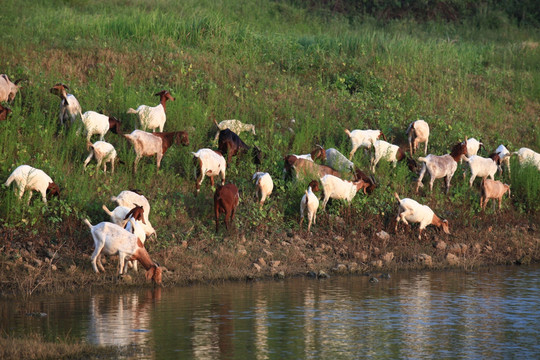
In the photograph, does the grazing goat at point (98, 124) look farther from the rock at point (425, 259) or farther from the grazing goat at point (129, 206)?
the rock at point (425, 259)

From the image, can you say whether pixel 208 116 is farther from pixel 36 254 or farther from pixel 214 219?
pixel 36 254

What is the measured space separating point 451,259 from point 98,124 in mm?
6557

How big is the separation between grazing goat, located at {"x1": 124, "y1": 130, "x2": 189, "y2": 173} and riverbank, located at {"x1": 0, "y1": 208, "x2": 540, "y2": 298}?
214 cm

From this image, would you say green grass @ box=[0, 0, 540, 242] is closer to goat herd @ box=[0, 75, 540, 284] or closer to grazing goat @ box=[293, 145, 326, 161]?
goat herd @ box=[0, 75, 540, 284]

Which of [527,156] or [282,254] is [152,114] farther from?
[527,156]

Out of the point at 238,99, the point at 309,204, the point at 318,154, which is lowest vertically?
the point at 309,204

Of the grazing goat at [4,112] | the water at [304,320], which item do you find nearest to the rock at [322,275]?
the water at [304,320]

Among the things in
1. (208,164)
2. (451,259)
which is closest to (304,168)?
(208,164)

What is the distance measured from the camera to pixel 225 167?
14.4 metres

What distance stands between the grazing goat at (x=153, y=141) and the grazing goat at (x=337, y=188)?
104 inches

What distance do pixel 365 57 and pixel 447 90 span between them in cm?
231

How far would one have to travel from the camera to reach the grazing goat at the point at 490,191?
50.4ft

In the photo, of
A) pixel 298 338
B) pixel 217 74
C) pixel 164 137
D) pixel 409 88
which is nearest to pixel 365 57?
pixel 409 88

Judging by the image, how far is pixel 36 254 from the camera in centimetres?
1129
